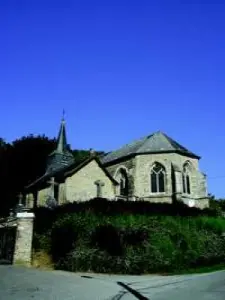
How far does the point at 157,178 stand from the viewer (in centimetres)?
3141

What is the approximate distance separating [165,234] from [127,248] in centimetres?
195

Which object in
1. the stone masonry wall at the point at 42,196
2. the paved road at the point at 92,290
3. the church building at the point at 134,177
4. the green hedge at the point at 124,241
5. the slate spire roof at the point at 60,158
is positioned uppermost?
the slate spire roof at the point at 60,158

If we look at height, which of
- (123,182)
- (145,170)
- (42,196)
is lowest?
(42,196)

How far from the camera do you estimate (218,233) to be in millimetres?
17531

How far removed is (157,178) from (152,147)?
120 inches

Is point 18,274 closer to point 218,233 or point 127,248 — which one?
point 127,248

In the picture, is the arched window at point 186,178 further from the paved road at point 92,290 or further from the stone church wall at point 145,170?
the paved road at point 92,290

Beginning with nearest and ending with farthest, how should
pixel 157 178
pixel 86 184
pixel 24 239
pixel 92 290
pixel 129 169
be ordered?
pixel 92 290 → pixel 24 239 → pixel 86 184 → pixel 157 178 → pixel 129 169

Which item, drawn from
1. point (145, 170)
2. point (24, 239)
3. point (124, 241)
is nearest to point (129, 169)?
point (145, 170)

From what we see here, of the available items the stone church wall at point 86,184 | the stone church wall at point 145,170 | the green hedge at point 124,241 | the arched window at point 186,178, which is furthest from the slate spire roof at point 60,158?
the green hedge at point 124,241

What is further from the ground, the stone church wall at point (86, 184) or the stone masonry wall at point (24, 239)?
the stone church wall at point (86, 184)

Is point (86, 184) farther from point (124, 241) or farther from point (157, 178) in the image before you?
point (124, 241)

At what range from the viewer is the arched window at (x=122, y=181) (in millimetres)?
32969

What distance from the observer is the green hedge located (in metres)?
14.5
